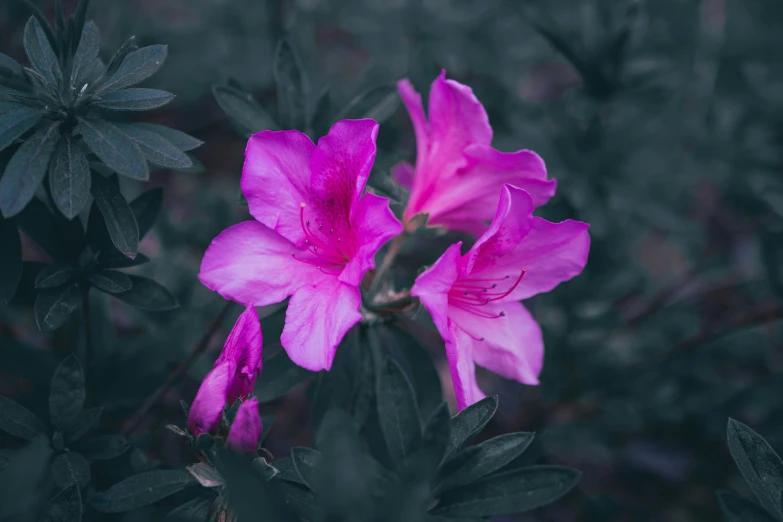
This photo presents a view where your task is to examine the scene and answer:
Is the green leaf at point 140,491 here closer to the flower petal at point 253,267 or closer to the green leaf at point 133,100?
the flower petal at point 253,267

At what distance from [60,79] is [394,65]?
5.25 feet

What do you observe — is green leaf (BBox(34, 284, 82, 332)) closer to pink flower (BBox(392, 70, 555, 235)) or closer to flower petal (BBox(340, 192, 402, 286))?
flower petal (BBox(340, 192, 402, 286))

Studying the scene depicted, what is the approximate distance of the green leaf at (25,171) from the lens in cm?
107

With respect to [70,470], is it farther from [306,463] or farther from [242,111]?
[242,111]

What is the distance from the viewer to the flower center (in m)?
1.35

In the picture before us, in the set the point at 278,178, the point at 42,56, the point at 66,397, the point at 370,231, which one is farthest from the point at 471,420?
the point at 42,56

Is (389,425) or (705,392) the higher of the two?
(389,425)

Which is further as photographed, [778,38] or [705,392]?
[778,38]

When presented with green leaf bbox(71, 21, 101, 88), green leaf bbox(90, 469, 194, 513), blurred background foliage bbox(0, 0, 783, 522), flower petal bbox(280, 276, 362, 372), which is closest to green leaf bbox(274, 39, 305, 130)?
blurred background foliage bbox(0, 0, 783, 522)

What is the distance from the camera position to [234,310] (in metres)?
1.97

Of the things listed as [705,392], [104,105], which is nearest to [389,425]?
[104,105]

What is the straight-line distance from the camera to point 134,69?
1.27 m

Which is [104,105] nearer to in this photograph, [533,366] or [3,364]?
[3,364]

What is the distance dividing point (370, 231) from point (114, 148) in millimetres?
535
